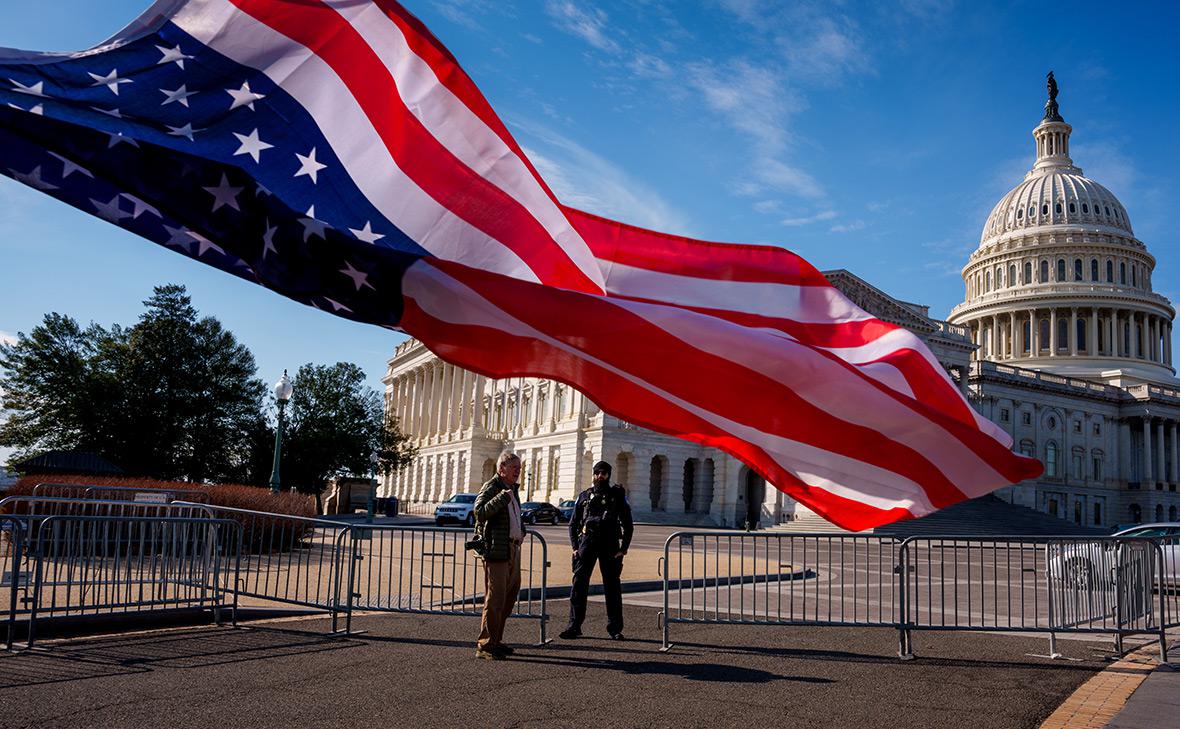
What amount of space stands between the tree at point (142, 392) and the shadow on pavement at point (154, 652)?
37478 millimetres

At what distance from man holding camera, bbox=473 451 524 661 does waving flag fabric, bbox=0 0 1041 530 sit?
3.00m

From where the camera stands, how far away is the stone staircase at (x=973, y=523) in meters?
52.9

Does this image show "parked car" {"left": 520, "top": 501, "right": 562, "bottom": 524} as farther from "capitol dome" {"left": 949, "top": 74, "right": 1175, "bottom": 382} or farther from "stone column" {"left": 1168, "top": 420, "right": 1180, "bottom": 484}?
"stone column" {"left": 1168, "top": 420, "right": 1180, "bottom": 484}

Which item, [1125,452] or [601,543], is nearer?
[601,543]

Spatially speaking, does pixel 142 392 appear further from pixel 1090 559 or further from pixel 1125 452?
pixel 1125 452

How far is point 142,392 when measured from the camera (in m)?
45.1

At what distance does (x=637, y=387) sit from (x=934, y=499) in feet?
6.56

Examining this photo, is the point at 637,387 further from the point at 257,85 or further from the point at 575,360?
the point at 257,85

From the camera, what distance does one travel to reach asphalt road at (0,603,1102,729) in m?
6.84

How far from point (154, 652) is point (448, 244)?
5.26m

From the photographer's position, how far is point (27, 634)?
1000 cm

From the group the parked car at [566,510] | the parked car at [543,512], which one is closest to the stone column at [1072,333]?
the parked car at [566,510]

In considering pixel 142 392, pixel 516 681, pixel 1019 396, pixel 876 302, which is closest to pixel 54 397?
pixel 142 392

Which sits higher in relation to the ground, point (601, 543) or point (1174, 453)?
point (1174, 453)
